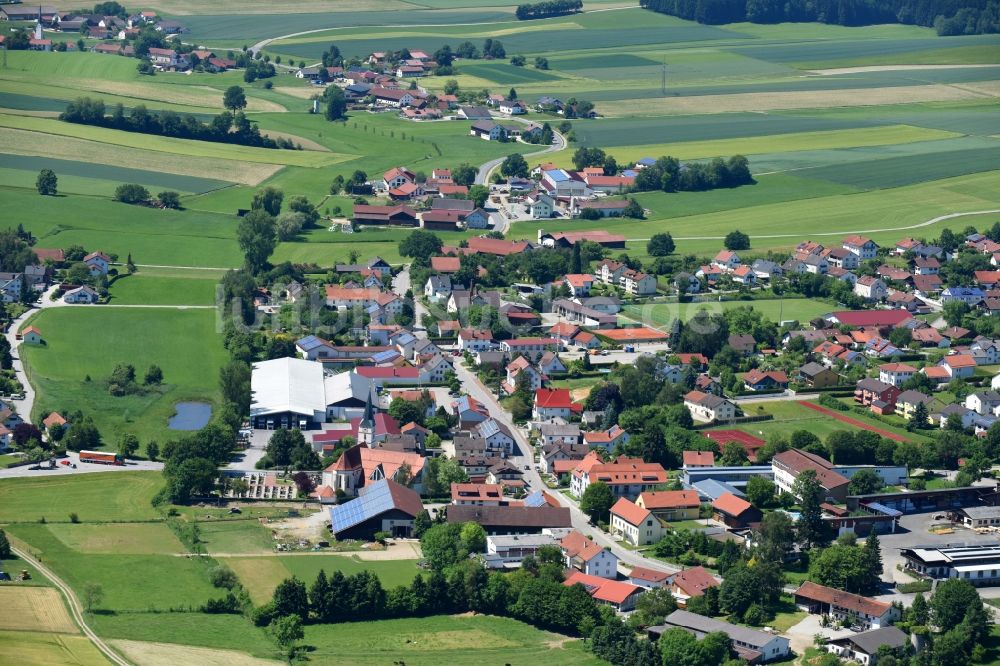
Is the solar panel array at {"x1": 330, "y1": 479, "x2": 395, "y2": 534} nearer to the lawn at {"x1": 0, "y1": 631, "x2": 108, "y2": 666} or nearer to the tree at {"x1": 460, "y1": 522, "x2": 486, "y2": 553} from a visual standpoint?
the tree at {"x1": 460, "y1": 522, "x2": 486, "y2": 553}

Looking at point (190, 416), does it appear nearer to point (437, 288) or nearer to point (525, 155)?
point (437, 288)

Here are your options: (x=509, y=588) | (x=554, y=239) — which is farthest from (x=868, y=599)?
(x=554, y=239)

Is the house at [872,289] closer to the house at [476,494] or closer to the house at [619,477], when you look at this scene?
the house at [619,477]

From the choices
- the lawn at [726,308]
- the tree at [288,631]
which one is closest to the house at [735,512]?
A: the tree at [288,631]

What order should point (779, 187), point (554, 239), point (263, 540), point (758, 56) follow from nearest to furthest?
point (263, 540) < point (554, 239) < point (779, 187) < point (758, 56)

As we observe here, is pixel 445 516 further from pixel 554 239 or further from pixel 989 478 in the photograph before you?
pixel 554 239

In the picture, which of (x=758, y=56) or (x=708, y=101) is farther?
(x=758, y=56)

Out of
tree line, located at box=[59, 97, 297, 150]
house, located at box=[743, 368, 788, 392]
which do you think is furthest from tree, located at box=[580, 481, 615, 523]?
tree line, located at box=[59, 97, 297, 150]
